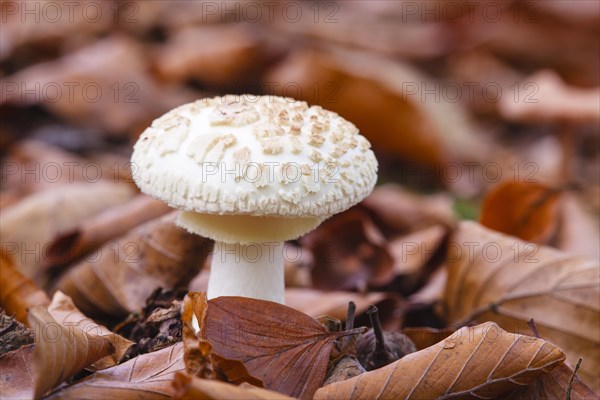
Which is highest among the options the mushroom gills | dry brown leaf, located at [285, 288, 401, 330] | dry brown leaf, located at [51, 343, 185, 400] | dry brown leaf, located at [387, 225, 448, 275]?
the mushroom gills

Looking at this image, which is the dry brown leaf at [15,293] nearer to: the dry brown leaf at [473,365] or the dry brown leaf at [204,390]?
the dry brown leaf at [204,390]

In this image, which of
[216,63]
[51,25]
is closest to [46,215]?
[216,63]

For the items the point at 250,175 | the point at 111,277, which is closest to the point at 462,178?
the point at 111,277

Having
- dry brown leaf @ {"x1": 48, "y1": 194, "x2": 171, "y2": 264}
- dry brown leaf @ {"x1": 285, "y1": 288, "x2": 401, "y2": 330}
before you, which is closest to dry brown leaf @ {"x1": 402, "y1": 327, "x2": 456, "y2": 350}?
dry brown leaf @ {"x1": 285, "y1": 288, "x2": 401, "y2": 330}

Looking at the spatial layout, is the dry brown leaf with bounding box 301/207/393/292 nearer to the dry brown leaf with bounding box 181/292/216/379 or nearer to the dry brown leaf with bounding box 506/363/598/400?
the dry brown leaf with bounding box 506/363/598/400

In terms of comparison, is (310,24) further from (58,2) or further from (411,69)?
(58,2)

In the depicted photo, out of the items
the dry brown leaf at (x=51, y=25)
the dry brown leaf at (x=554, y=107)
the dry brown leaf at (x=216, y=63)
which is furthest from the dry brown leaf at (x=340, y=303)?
the dry brown leaf at (x=51, y=25)
